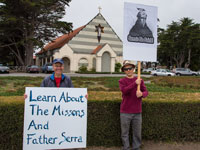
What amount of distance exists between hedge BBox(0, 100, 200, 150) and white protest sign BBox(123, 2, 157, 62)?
117 centimetres

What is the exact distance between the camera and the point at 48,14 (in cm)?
3234

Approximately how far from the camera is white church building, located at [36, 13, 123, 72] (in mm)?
36094

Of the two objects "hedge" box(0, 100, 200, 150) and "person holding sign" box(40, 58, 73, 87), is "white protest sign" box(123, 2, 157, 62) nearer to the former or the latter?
"hedge" box(0, 100, 200, 150)

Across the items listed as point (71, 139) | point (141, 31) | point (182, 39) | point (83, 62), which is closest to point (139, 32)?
point (141, 31)

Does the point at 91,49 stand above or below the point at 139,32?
above

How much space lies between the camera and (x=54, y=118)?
3.48 m

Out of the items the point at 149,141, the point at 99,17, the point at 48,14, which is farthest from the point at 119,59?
the point at 149,141

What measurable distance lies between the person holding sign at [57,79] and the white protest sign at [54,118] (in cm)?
17

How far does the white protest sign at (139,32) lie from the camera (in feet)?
12.2

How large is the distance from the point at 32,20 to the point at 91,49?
12851mm

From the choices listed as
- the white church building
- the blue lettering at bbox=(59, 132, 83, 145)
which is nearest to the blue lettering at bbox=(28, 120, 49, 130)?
the blue lettering at bbox=(59, 132, 83, 145)

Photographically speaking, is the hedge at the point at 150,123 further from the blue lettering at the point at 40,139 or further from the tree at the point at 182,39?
the tree at the point at 182,39

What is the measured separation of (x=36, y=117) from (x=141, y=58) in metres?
2.39

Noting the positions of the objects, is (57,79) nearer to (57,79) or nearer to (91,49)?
(57,79)
